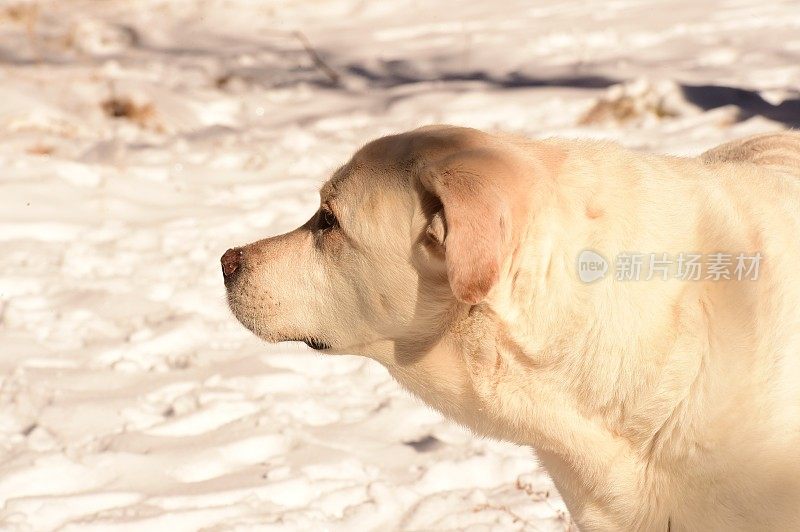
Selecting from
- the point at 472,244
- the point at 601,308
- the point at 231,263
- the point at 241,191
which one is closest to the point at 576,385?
the point at 601,308

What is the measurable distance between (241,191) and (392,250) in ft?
12.1

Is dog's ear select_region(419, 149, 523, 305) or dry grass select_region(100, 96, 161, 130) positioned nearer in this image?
dog's ear select_region(419, 149, 523, 305)

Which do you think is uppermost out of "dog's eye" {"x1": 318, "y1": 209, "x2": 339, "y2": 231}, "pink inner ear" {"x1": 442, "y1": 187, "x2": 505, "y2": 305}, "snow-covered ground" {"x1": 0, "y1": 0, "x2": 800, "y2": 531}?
"pink inner ear" {"x1": 442, "y1": 187, "x2": 505, "y2": 305}

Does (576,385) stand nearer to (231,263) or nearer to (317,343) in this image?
(317,343)

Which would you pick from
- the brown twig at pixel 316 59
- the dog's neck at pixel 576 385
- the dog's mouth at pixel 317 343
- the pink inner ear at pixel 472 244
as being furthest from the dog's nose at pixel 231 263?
the brown twig at pixel 316 59

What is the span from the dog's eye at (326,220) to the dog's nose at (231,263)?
349 millimetres

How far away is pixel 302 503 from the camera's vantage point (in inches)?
137

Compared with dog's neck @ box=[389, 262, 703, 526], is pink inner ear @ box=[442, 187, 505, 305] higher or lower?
higher

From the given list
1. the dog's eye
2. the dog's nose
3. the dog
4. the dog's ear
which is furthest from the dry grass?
the dog's ear

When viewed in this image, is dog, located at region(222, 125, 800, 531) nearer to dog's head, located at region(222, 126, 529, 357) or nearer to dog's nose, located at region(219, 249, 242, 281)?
dog's head, located at region(222, 126, 529, 357)

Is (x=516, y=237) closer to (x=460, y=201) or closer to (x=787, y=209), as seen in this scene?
(x=460, y=201)

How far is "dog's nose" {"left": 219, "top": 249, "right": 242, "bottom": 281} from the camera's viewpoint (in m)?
2.93

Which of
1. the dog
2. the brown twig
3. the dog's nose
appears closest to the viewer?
the dog

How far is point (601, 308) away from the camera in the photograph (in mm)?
2336
